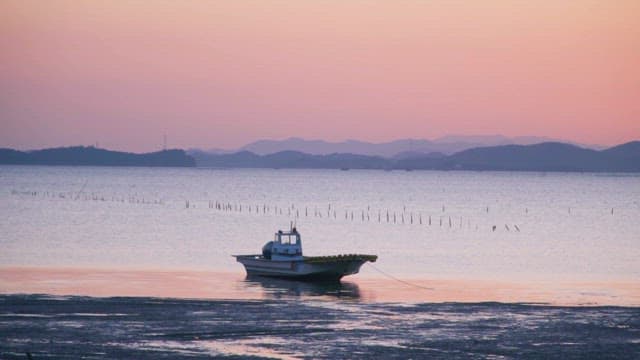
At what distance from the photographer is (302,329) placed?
1613 inches

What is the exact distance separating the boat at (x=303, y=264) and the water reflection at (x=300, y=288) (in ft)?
1.12

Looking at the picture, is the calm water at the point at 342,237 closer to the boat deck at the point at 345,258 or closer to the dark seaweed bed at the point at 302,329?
the boat deck at the point at 345,258

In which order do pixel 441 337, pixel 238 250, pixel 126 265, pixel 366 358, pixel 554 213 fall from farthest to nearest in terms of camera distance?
pixel 554 213 < pixel 238 250 < pixel 126 265 < pixel 441 337 < pixel 366 358

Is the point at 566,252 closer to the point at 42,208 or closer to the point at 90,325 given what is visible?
the point at 90,325

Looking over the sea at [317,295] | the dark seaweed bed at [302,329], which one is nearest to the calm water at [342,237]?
the sea at [317,295]

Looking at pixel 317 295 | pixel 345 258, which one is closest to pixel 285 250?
pixel 345 258

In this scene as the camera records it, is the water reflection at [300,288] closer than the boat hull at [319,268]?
Yes

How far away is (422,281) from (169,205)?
116038mm

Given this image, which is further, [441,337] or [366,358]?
[441,337]

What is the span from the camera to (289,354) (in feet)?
117

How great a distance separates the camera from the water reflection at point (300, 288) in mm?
55844

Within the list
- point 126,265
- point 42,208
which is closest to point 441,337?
point 126,265

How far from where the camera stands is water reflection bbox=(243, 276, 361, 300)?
55.8 meters

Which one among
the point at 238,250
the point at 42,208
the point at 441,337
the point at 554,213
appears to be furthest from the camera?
the point at 554,213
